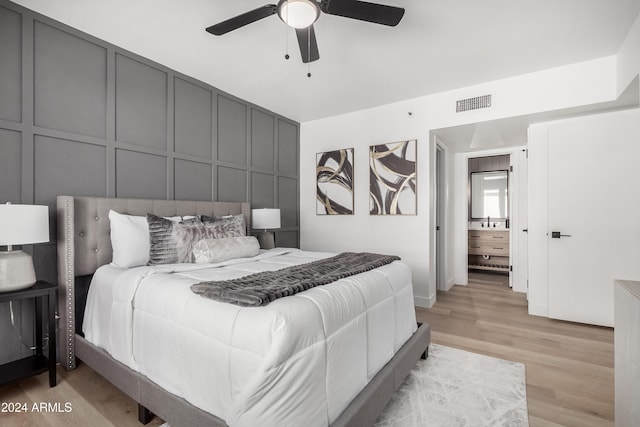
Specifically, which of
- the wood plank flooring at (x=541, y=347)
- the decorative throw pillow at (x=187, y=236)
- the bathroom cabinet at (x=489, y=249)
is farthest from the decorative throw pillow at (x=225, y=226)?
the bathroom cabinet at (x=489, y=249)

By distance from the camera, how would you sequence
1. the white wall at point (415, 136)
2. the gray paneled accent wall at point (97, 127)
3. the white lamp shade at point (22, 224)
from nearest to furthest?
the white lamp shade at point (22, 224) → the gray paneled accent wall at point (97, 127) → the white wall at point (415, 136)

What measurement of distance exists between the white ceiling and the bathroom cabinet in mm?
3420

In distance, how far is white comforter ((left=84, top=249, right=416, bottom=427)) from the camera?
119 centimetres

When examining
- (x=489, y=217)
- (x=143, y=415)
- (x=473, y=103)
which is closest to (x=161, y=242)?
(x=143, y=415)

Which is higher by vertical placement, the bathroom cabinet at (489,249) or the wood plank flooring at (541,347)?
the bathroom cabinet at (489,249)

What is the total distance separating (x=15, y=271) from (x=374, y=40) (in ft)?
10.2

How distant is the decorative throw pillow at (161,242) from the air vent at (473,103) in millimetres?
3322

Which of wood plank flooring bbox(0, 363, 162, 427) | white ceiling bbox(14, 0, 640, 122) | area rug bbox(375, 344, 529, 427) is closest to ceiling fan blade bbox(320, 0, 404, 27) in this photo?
white ceiling bbox(14, 0, 640, 122)

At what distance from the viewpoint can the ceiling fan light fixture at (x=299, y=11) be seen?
179 cm

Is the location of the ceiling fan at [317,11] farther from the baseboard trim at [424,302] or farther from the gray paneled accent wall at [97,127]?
the baseboard trim at [424,302]

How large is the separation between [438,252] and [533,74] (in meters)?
2.55

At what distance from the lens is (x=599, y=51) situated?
2.82m

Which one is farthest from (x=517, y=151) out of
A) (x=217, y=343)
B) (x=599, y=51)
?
(x=217, y=343)

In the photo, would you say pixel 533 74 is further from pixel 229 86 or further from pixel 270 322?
pixel 270 322
